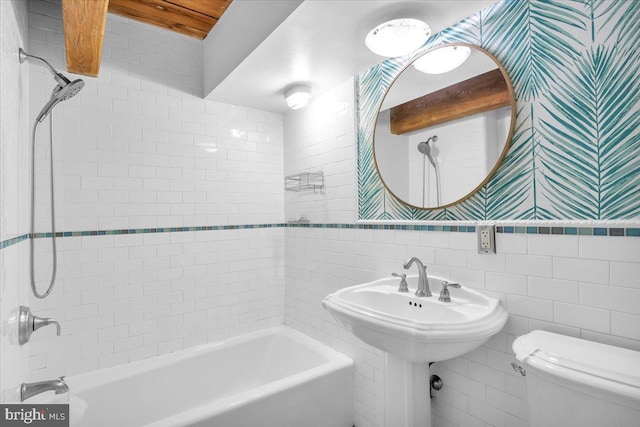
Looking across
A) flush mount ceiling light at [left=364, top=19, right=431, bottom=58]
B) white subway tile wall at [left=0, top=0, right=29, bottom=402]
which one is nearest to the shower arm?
white subway tile wall at [left=0, top=0, right=29, bottom=402]

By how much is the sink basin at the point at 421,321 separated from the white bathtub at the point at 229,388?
2.22 feet

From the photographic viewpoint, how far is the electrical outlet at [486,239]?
4.70 feet

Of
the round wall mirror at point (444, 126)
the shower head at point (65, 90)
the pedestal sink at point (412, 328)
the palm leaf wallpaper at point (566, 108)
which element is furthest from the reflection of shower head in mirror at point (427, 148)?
the shower head at point (65, 90)

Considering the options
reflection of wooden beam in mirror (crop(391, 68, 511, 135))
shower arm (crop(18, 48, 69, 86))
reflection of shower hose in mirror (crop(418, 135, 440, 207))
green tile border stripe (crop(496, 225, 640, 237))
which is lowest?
green tile border stripe (crop(496, 225, 640, 237))

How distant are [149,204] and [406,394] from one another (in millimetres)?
1971

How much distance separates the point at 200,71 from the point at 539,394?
275 centimetres

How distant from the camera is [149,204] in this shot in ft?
7.39

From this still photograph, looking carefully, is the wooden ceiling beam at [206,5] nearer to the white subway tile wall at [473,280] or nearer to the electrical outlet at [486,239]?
the white subway tile wall at [473,280]

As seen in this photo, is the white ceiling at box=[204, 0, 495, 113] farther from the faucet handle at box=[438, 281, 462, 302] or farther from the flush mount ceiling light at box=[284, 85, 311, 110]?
the faucet handle at box=[438, 281, 462, 302]

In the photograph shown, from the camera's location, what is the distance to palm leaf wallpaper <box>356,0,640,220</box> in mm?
1100

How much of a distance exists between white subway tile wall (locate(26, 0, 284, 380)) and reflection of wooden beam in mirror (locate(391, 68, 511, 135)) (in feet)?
4.43

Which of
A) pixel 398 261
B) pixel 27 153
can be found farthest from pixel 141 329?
pixel 398 261
